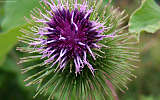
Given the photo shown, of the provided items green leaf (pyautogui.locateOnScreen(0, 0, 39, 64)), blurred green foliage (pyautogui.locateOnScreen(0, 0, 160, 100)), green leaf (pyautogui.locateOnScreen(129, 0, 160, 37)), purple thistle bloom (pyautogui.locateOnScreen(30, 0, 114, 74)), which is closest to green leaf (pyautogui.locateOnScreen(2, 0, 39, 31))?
green leaf (pyautogui.locateOnScreen(0, 0, 39, 64))

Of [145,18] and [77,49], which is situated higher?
[145,18]

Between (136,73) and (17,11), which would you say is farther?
(136,73)

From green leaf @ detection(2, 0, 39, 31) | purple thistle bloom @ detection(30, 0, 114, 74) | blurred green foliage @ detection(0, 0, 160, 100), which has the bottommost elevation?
blurred green foliage @ detection(0, 0, 160, 100)

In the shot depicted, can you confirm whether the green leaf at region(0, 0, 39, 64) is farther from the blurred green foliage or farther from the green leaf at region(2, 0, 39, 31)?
the blurred green foliage

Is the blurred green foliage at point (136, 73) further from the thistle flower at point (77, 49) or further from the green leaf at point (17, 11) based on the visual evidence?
the thistle flower at point (77, 49)

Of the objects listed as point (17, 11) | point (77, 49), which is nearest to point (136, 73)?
point (77, 49)

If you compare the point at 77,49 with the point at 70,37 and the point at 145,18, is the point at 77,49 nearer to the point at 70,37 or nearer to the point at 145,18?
the point at 70,37
